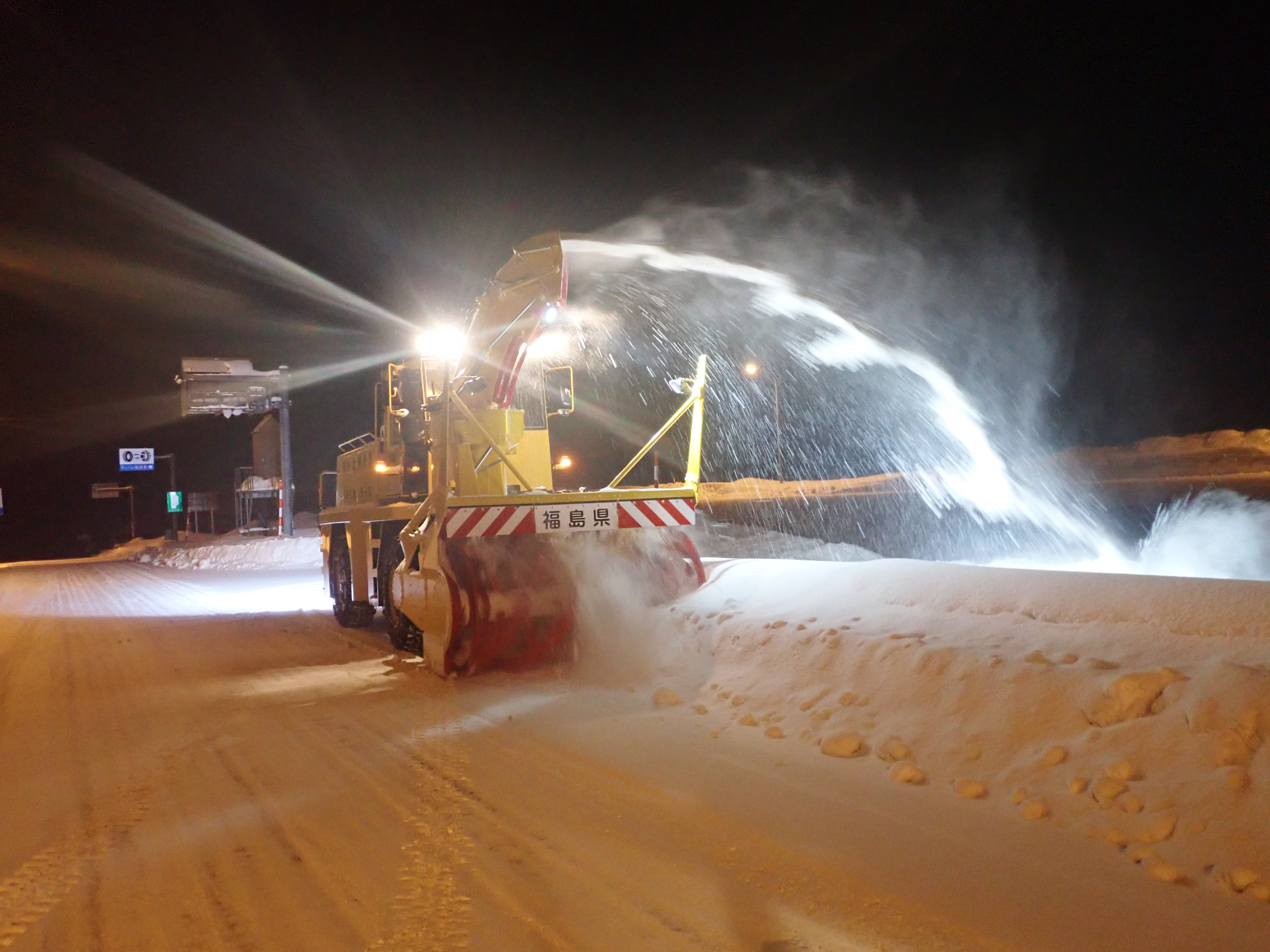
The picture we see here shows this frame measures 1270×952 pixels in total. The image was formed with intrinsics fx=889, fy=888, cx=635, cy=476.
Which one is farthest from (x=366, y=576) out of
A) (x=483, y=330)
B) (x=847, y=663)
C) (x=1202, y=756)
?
(x=1202, y=756)

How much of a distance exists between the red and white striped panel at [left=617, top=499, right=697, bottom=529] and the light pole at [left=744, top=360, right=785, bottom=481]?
58.7 feet

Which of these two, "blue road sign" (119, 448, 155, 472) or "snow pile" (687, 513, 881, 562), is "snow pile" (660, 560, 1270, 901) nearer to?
"snow pile" (687, 513, 881, 562)

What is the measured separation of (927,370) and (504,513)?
8.48 metres

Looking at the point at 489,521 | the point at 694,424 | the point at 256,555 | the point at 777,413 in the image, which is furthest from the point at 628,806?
the point at 256,555

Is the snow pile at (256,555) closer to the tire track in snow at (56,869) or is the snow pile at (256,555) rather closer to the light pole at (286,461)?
the light pole at (286,461)

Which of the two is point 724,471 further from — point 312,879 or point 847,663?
point 312,879

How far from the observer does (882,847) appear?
3.99m

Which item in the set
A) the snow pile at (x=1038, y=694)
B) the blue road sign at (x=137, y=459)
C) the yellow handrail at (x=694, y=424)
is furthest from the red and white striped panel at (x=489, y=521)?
the blue road sign at (x=137, y=459)

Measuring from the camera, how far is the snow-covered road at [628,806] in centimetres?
340

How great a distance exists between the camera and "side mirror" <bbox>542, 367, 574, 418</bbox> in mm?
10484

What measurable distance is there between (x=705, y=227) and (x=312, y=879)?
8716mm

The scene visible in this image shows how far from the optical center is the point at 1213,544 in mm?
11148

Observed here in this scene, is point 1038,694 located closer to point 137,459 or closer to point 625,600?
point 625,600

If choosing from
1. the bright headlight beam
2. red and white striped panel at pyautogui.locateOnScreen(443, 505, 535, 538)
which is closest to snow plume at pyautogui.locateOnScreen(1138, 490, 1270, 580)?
red and white striped panel at pyautogui.locateOnScreen(443, 505, 535, 538)
